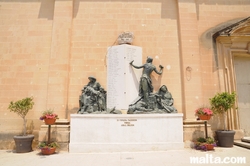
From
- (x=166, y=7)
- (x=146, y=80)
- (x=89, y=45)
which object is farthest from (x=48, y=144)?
(x=166, y=7)

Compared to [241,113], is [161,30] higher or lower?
higher

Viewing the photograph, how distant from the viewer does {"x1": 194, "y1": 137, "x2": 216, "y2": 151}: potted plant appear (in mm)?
6504

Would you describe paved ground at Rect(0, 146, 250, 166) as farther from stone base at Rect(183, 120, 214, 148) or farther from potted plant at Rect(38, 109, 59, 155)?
stone base at Rect(183, 120, 214, 148)

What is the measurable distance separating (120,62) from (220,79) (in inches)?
175

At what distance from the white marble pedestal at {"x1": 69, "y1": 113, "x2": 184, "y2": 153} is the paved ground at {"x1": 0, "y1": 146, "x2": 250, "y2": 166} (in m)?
0.30

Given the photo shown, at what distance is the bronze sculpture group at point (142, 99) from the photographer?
7.11 m

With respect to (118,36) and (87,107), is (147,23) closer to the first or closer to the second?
(118,36)

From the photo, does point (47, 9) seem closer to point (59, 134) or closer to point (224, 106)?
point (59, 134)

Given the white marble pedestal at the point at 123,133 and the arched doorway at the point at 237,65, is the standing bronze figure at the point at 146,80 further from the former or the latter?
the arched doorway at the point at 237,65

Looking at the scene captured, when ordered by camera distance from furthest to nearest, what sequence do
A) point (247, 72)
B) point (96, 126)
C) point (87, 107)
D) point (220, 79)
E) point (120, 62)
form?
point (247, 72) → point (220, 79) → point (120, 62) → point (87, 107) → point (96, 126)

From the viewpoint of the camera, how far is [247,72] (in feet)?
29.5

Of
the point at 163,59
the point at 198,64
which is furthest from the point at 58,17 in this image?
the point at 198,64

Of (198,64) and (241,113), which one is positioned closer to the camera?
(198,64)

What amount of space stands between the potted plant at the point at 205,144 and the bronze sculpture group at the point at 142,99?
4.39 feet
